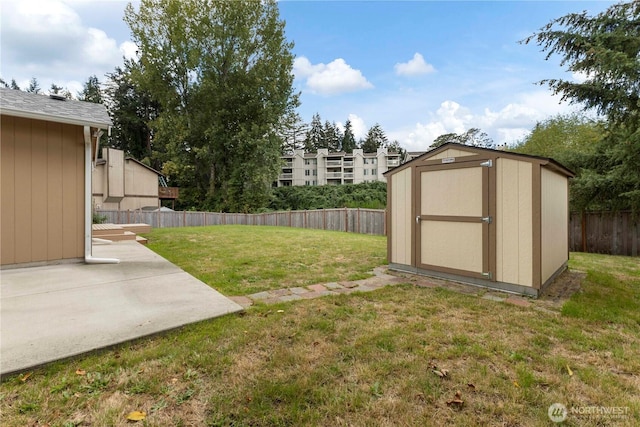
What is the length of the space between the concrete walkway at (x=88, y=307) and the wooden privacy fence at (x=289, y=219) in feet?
30.7

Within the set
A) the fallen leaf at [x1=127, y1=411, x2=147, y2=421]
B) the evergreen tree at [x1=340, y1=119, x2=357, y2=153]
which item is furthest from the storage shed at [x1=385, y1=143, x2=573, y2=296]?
the evergreen tree at [x1=340, y1=119, x2=357, y2=153]

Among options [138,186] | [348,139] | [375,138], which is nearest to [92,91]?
[138,186]

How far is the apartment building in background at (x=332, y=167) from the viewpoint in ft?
147

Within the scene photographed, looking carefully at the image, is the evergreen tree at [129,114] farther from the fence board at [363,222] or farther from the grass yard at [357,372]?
the grass yard at [357,372]

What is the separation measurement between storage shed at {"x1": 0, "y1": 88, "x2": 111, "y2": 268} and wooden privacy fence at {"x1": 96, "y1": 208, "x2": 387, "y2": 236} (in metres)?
9.78

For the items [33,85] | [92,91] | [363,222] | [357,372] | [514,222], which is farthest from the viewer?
[33,85]

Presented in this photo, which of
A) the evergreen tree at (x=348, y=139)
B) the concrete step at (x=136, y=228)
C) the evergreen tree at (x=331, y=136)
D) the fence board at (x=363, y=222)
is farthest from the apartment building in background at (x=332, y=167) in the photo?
the concrete step at (x=136, y=228)

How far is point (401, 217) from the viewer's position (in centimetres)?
509

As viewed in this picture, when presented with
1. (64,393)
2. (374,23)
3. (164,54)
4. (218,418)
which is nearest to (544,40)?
(374,23)

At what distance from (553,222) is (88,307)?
19.7 feet

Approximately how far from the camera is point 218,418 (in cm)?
161

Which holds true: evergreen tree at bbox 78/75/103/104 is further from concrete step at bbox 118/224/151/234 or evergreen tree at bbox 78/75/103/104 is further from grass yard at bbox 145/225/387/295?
grass yard at bbox 145/225/387/295

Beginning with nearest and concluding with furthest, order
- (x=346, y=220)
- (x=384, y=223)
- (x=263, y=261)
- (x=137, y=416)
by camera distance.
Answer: (x=137, y=416) < (x=263, y=261) < (x=384, y=223) < (x=346, y=220)

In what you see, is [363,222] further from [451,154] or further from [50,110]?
[50,110]
